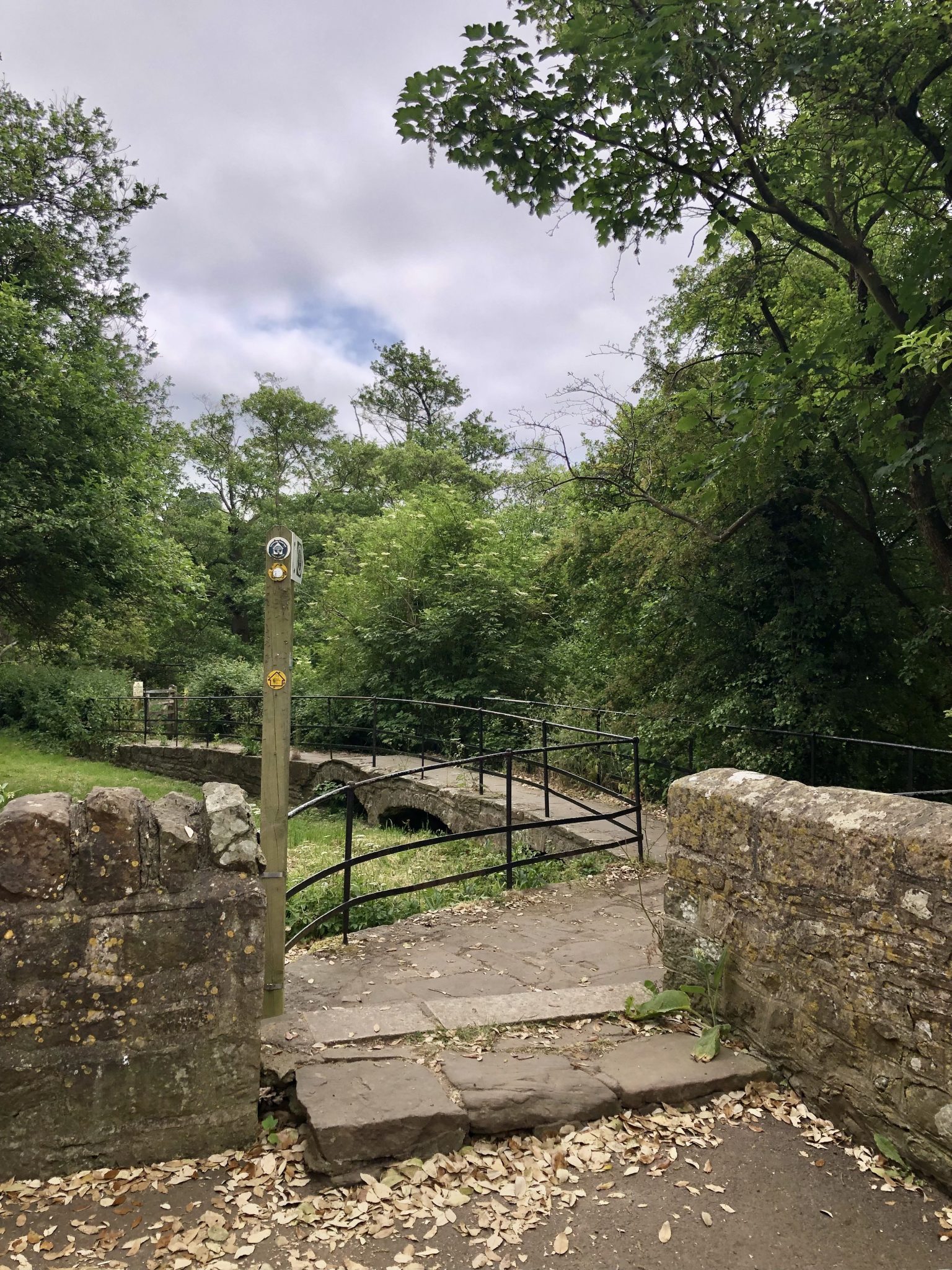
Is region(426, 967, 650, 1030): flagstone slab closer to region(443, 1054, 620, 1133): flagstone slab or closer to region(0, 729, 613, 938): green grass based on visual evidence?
region(443, 1054, 620, 1133): flagstone slab

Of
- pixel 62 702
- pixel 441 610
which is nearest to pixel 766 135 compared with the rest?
pixel 441 610

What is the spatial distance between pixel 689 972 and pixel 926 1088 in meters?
1.16

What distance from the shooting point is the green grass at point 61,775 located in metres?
14.1

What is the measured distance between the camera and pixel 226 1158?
8.68 feet

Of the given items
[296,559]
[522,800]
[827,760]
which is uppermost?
[296,559]

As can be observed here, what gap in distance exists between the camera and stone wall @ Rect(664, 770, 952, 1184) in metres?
2.43

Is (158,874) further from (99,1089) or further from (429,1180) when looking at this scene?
(429,1180)

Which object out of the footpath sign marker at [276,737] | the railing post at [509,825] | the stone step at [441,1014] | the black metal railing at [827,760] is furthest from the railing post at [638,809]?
the footpath sign marker at [276,737]

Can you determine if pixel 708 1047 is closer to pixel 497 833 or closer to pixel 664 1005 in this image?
pixel 664 1005

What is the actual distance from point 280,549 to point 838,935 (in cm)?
264

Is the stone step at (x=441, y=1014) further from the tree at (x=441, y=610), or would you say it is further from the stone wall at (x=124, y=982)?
the tree at (x=441, y=610)

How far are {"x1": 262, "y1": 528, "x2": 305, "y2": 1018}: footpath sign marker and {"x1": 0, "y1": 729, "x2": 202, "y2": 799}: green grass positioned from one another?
1010cm

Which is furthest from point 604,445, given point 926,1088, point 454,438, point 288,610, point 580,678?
point 454,438

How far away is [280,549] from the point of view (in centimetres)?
353
